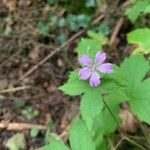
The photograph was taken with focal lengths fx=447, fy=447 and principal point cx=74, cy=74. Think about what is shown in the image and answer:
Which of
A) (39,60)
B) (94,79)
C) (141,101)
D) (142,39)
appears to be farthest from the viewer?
(39,60)

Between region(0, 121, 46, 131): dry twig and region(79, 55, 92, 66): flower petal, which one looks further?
region(0, 121, 46, 131): dry twig

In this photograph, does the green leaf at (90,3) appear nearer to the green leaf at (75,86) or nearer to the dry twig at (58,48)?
the dry twig at (58,48)

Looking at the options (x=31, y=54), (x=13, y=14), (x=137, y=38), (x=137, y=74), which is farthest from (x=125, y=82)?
(x=13, y=14)

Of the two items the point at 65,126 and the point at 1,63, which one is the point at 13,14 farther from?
the point at 65,126

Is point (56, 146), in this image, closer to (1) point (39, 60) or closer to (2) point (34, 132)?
(2) point (34, 132)

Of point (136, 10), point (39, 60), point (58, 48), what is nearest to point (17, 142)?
point (39, 60)

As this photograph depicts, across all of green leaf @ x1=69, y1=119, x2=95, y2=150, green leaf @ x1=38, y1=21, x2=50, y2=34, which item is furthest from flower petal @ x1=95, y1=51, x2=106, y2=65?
green leaf @ x1=38, y1=21, x2=50, y2=34

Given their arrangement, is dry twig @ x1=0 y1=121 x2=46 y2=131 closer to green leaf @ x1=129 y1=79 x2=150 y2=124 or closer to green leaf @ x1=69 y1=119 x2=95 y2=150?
green leaf @ x1=69 y1=119 x2=95 y2=150
